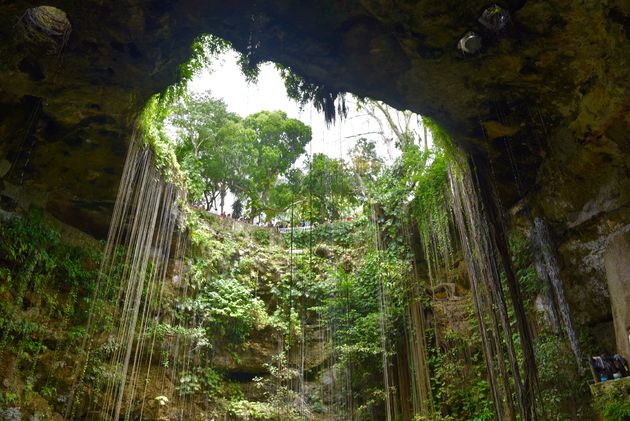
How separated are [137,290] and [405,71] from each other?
485cm

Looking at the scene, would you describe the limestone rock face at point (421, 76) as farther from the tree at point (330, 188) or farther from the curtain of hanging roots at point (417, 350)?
the tree at point (330, 188)

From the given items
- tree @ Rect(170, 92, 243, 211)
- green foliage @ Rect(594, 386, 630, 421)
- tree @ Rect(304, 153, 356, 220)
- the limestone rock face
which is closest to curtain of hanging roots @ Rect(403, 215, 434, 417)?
the limestone rock face

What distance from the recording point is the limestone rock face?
4355 millimetres

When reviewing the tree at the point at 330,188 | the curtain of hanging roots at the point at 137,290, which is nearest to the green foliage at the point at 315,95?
the curtain of hanging roots at the point at 137,290

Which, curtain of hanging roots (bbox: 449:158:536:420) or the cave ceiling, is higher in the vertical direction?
the cave ceiling

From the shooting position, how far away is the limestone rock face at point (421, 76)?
14.3 ft

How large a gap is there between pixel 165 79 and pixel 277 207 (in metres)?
7.54

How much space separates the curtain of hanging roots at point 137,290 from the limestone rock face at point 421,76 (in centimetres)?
74

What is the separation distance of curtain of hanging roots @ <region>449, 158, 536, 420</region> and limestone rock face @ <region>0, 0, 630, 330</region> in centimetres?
50

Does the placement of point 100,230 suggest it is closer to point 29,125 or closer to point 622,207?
point 29,125

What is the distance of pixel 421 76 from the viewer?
506cm

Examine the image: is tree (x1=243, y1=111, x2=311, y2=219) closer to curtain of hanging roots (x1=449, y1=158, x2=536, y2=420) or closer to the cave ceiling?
the cave ceiling

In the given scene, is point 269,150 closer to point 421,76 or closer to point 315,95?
point 315,95

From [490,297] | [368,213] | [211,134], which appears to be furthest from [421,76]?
[211,134]
